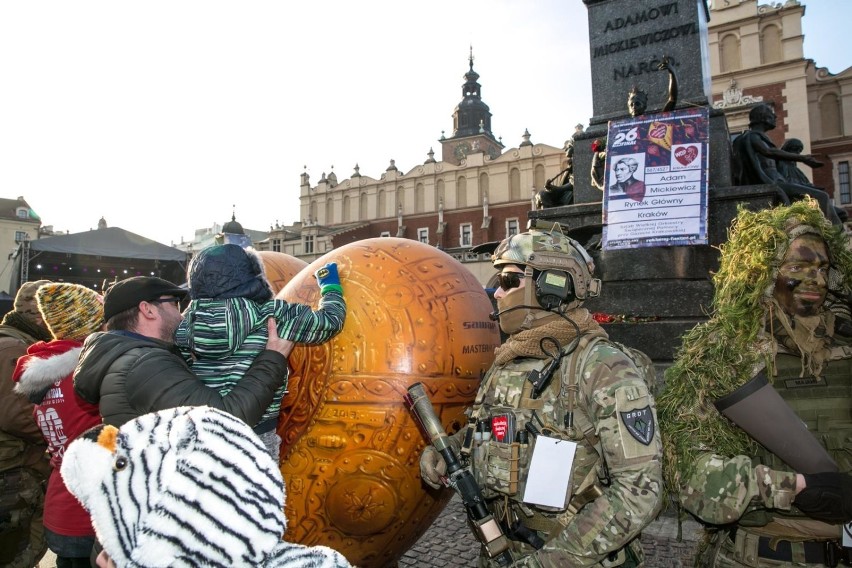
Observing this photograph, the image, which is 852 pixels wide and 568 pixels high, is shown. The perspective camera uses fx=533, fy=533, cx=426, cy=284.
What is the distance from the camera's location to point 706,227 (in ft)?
19.9

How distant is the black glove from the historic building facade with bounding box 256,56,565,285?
43079 millimetres

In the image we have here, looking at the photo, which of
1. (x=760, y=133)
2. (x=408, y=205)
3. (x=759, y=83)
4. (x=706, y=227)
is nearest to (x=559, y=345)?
(x=706, y=227)

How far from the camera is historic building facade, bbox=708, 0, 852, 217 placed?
2952 centimetres

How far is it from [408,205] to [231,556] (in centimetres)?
5241

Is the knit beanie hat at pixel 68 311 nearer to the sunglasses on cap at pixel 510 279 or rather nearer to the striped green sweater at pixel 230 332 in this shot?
the striped green sweater at pixel 230 332

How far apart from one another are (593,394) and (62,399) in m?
2.71

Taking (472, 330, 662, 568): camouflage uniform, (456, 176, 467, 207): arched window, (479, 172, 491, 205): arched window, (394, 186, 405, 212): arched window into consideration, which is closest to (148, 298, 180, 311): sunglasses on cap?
(472, 330, 662, 568): camouflage uniform

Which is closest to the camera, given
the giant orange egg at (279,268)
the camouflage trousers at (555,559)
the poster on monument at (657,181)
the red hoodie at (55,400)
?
the camouflage trousers at (555,559)

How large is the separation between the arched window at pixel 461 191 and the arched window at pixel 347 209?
11.6 metres

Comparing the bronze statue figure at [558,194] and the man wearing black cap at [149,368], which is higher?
the bronze statue figure at [558,194]

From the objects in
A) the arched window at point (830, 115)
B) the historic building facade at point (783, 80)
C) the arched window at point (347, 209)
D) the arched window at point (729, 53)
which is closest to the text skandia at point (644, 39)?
the historic building facade at point (783, 80)

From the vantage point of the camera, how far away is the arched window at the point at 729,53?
31.0 meters

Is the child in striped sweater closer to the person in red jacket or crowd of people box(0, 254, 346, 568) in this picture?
crowd of people box(0, 254, 346, 568)

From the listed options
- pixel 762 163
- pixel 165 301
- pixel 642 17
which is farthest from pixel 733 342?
pixel 642 17
